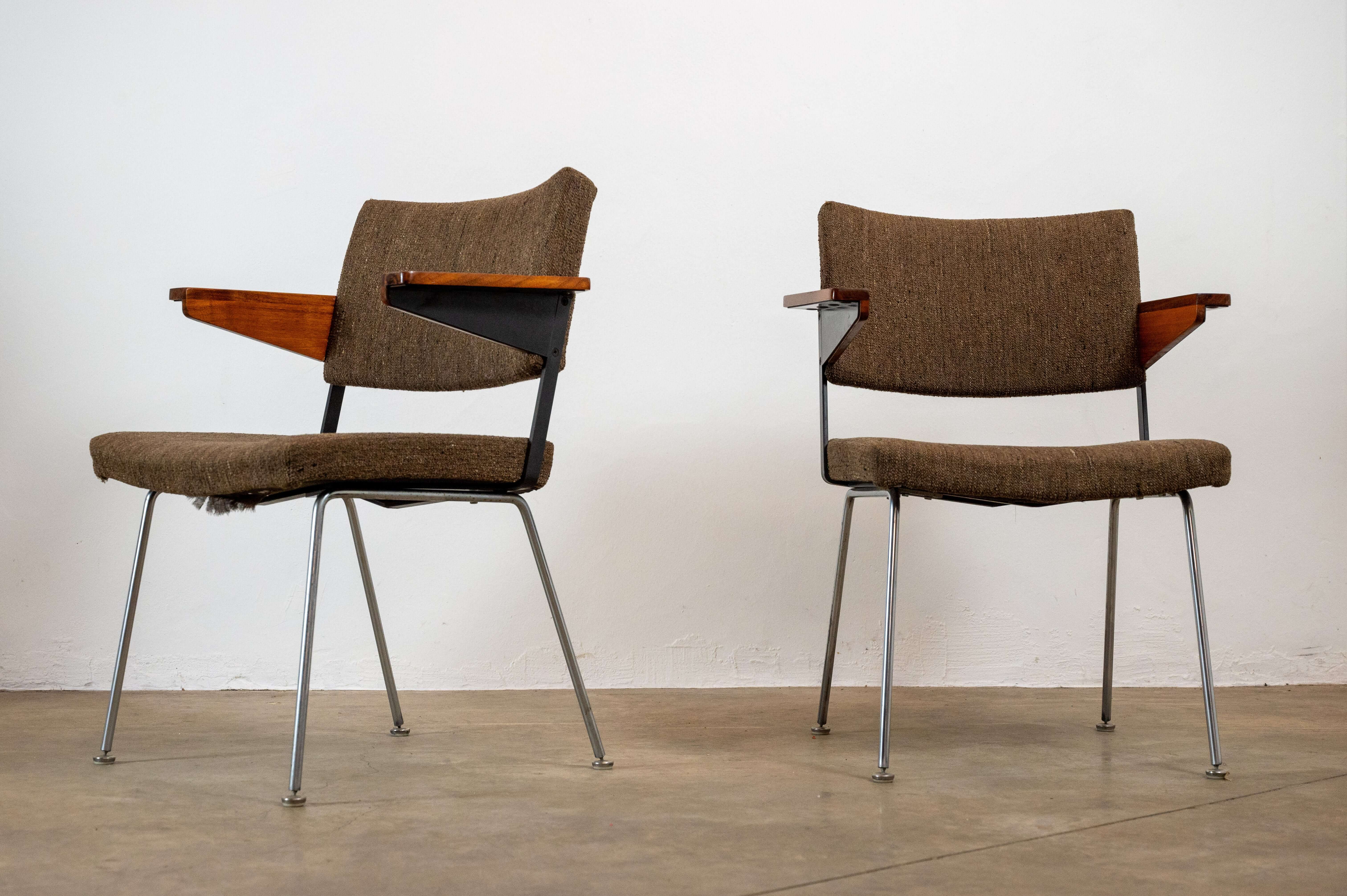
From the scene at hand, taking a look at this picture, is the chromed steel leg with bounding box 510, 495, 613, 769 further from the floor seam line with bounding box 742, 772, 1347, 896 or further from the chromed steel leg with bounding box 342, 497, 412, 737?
the floor seam line with bounding box 742, 772, 1347, 896

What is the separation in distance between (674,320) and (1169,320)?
1.03 metres

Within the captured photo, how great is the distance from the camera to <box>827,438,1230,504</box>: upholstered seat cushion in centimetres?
156

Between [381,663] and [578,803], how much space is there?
550 millimetres

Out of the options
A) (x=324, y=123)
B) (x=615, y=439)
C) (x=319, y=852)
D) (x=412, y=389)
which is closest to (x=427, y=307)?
(x=412, y=389)

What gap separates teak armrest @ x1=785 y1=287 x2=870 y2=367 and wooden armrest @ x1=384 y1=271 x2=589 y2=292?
1.21 ft

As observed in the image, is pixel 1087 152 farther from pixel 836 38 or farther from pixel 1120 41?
pixel 836 38

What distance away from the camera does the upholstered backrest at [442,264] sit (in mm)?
1704

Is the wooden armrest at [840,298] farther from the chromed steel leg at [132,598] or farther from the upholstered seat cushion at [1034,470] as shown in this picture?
the chromed steel leg at [132,598]

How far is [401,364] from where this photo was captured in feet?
6.13

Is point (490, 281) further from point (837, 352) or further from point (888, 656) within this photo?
point (888, 656)

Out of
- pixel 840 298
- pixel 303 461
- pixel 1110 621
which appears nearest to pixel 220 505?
pixel 303 461

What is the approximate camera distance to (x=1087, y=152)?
2.64m

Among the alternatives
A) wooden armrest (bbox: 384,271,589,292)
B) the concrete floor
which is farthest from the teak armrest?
the concrete floor

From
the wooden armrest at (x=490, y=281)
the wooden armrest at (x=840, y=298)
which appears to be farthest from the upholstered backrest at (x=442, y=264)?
the wooden armrest at (x=840, y=298)
